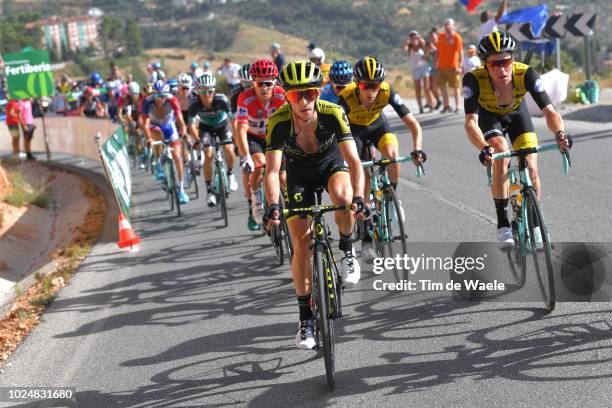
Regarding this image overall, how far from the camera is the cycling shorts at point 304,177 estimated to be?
689 cm

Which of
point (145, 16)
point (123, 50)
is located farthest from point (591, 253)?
point (145, 16)

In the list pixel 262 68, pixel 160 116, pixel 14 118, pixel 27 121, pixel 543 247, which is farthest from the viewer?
pixel 27 121

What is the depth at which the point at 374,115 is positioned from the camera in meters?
9.47

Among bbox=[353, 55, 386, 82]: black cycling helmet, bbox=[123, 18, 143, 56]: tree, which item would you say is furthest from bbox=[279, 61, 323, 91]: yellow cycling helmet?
bbox=[123, 18, 143, 56]: tree

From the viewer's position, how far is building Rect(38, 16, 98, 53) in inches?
4365

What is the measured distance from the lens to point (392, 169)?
960 cm

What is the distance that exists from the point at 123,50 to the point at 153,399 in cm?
10404

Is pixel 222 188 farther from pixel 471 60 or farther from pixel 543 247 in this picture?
pixel 471 60

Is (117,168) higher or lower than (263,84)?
lower

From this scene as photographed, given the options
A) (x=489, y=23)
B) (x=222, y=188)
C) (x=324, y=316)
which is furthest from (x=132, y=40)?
(x=324, y=316)

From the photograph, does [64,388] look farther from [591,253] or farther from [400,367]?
[591,253]

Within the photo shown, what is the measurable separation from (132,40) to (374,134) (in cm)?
10012

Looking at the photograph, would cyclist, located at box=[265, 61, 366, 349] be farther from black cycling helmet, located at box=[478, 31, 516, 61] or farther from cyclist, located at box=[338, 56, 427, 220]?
cyclist, located at box=[338, 56, 427, 220]

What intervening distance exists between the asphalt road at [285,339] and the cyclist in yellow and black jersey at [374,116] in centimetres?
125
